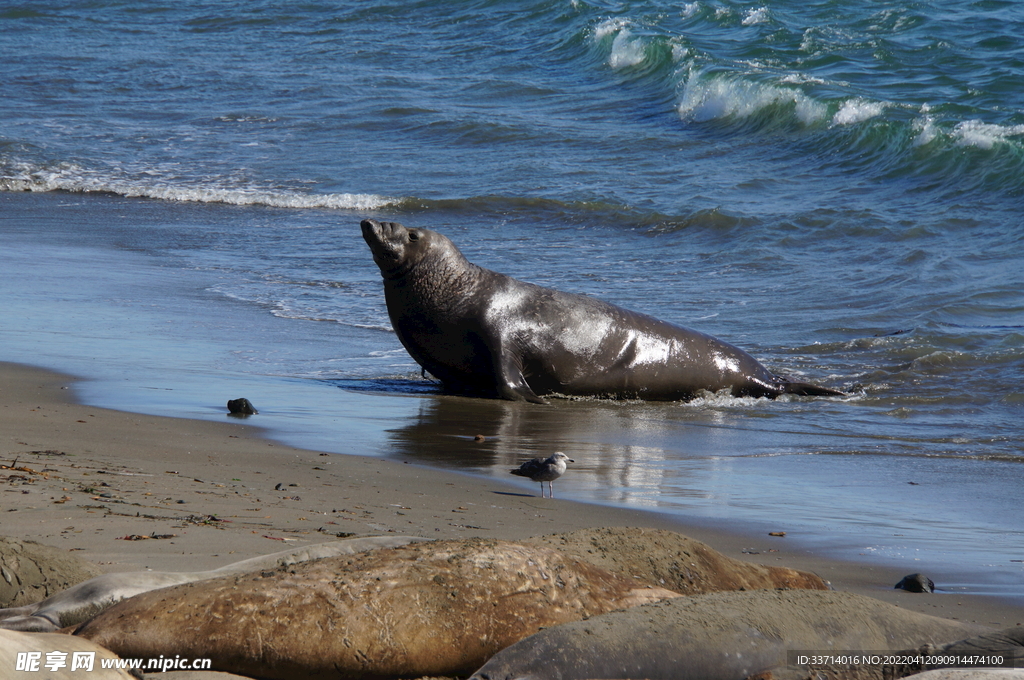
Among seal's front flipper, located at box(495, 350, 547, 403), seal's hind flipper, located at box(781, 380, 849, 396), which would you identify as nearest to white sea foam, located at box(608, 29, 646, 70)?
seal's hind flipper, located at box(781, 380, 849, 396)

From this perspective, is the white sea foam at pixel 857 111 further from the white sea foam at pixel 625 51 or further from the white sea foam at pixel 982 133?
the white sea foam at pixel 625 51

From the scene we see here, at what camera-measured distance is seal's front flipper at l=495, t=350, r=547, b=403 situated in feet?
26.4

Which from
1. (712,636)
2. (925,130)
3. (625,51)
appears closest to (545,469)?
(712,636)

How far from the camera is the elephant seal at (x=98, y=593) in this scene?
288 cm

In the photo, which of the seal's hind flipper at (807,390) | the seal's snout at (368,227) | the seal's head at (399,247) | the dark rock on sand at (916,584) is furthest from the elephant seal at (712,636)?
the seal's head at (399,247)

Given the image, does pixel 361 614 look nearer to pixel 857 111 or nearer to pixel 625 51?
pixel 857 111

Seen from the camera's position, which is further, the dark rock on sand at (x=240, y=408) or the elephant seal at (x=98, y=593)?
the dark rock on sand at (x=240, y=408)

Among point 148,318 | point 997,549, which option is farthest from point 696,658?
point 148,318

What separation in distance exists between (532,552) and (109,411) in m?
3.74

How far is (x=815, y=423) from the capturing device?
750 centimetres

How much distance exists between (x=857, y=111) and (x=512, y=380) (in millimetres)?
12196

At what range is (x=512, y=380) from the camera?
8.16 meters

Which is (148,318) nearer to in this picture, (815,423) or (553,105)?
(815,423)

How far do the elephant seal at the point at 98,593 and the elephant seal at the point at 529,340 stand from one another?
16.6 feet
